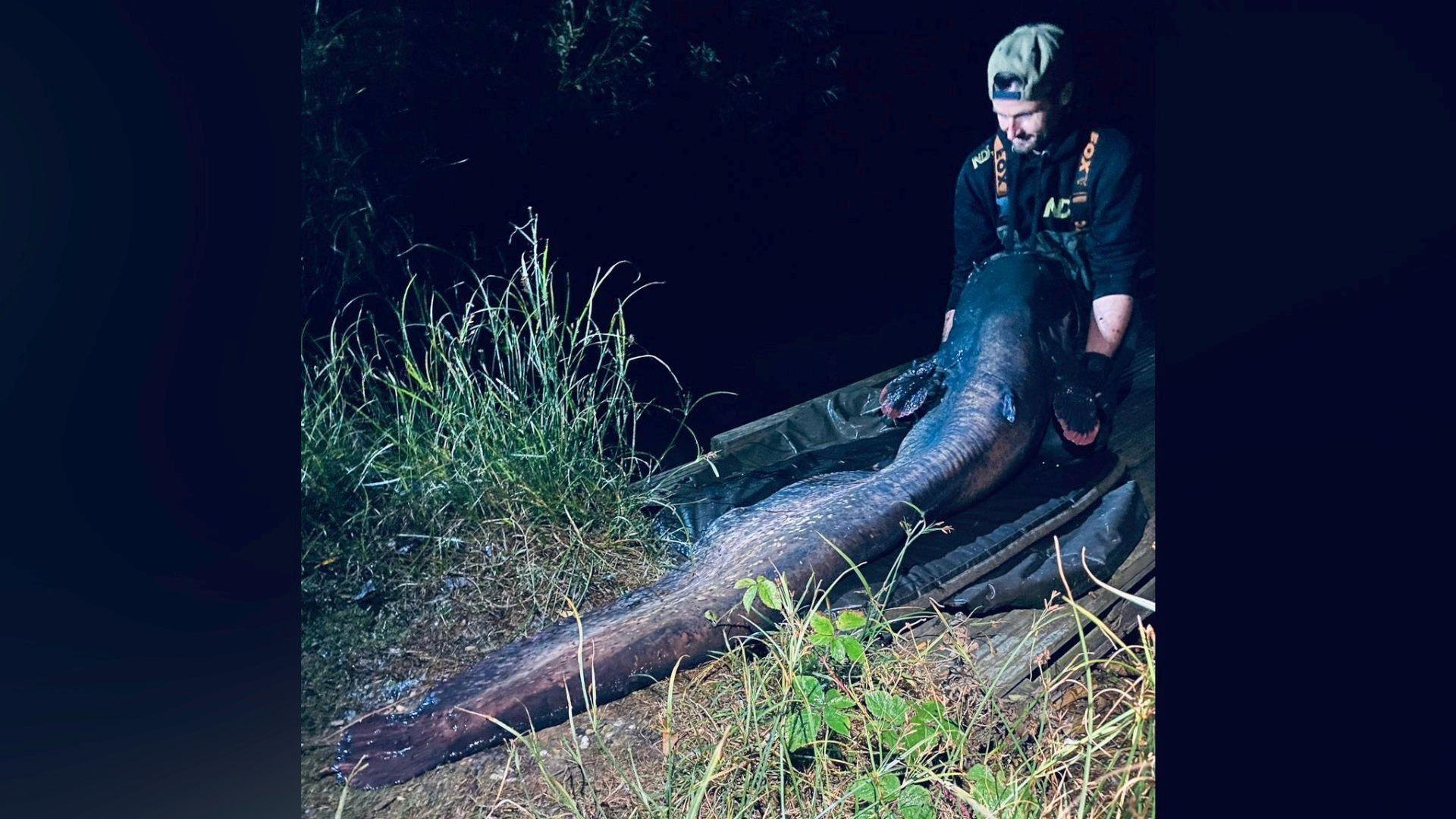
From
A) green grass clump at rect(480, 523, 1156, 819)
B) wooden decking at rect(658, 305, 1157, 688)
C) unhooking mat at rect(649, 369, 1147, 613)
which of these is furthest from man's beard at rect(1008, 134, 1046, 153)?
green grass clump at rect(480, 523, 1156, 819)

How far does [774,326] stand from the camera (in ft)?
8.36

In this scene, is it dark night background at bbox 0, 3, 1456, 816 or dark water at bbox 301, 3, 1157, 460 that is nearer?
dark night background at bbox 0, 3, 1456, 816

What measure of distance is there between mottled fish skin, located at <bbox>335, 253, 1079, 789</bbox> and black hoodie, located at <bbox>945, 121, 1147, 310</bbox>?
0.04 metres

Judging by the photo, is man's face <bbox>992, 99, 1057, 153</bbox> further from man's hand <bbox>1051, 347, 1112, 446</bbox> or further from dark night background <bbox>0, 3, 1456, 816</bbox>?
man's hand <bbox>1051, 347, 1112, 446</bbox>

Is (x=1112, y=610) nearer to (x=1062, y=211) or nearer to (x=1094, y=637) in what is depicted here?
(x=1094, y=637)

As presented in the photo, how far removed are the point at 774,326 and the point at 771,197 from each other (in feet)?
0.90

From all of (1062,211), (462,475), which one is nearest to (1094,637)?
(1062,211)

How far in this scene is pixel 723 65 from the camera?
2545mm

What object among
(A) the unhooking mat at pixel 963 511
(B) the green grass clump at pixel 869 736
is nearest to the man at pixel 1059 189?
(A) the unhooking mat at pixel 963 511

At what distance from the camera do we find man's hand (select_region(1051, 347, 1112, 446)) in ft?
7.71

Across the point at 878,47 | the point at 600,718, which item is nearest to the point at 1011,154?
the point at 878,47

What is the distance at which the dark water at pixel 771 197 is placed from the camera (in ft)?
7.86

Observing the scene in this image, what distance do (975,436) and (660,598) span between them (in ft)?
2.47

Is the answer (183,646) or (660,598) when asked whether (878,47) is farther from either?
(183,646)
